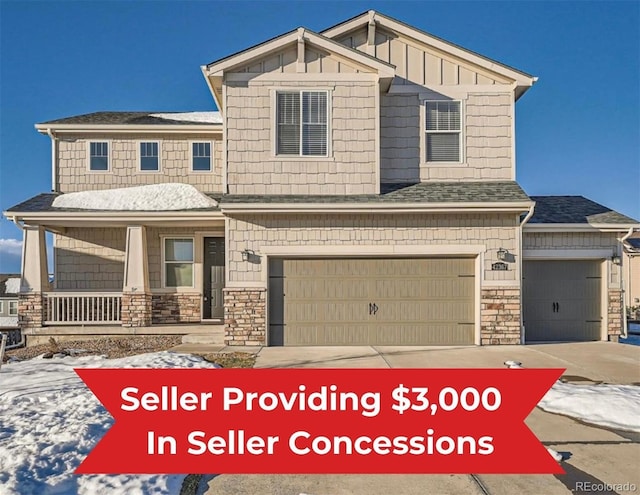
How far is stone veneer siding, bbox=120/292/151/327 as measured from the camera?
10836 millimetres

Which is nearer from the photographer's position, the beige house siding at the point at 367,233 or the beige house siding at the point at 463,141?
the beige house siding at the point at 367,233

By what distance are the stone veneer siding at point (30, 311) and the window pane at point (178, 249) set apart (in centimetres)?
313

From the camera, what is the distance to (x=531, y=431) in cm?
483

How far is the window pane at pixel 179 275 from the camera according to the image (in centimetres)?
1222

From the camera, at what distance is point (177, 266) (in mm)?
12234

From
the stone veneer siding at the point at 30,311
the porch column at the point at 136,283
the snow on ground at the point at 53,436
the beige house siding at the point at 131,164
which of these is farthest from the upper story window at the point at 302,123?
the stone veneer siding at the point at 30,311

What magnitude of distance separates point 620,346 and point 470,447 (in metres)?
7.78

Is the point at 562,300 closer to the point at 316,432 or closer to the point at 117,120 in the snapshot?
the point at 316,432

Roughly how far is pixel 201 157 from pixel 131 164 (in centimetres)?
193

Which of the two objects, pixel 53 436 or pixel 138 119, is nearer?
pixel 53 436

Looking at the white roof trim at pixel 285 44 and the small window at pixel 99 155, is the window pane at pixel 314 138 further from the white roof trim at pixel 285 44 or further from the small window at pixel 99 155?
the small window at pixel 99 155

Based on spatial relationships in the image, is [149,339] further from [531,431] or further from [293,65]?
[531,431]

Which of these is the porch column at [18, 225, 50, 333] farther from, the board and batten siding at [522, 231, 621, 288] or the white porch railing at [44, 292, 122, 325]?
the board and batten siding at [522, 231, 621, 288]

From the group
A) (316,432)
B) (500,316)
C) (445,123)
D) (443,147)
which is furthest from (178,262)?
(316,432)
